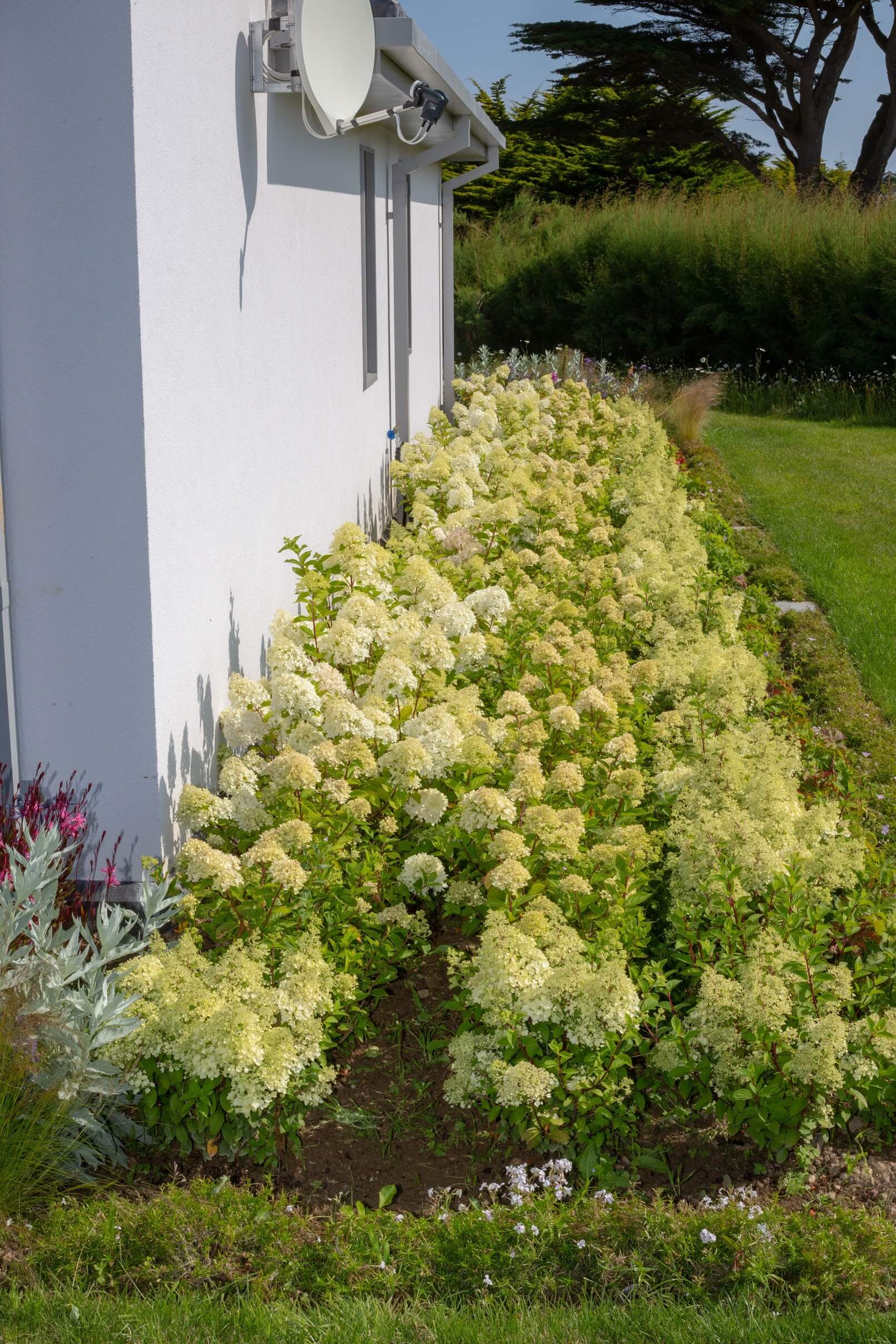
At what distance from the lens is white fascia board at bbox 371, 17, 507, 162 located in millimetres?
6805

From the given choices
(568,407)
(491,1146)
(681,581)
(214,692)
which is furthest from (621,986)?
(568,407)

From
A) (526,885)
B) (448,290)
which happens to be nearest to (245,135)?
(526,885)

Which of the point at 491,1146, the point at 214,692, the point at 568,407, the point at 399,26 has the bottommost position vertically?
the point at 491,1146

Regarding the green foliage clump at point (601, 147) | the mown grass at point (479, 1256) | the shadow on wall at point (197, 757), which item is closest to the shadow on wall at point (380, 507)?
the shadow on wall at point (197, 757)

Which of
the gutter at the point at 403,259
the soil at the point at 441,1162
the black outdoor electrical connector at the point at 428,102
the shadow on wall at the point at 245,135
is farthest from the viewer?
the gutter at the point at 403,259

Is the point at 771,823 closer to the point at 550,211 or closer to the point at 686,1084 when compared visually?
the point at 686,1084

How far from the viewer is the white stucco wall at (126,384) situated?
11.3 feet

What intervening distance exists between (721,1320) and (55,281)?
3092mm

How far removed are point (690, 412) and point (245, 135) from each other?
8.67 meters

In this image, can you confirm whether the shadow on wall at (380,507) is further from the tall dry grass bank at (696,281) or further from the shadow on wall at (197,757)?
the tall dry grass bank at (696,281)

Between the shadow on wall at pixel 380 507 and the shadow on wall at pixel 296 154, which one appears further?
the shadow on wall at pixel 380 507

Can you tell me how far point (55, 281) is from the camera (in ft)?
11.5

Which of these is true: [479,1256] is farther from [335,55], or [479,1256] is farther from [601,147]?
[601,147]

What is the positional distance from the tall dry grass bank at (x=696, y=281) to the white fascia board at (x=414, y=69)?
288 inches
